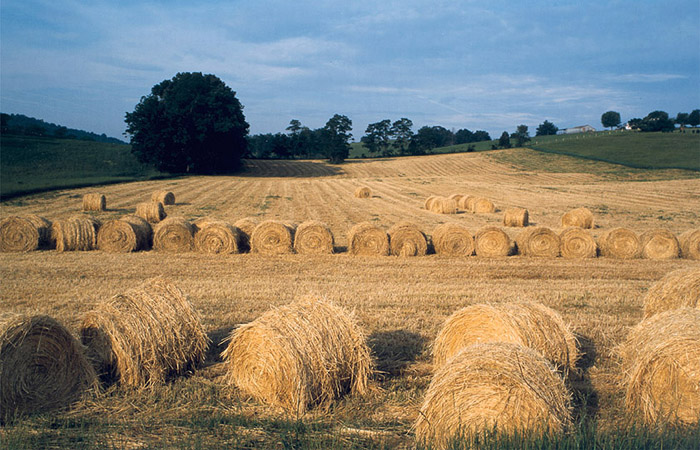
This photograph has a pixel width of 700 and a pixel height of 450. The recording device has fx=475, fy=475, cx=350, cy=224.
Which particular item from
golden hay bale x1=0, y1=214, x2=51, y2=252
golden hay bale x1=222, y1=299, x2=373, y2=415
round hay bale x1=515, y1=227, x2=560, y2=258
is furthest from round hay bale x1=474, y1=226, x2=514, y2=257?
golden hay bale x1=0, y1=214, x2=51, y2=252

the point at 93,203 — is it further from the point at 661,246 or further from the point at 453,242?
the point at 661,246

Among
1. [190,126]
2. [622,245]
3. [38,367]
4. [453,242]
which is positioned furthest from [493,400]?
[190,126]

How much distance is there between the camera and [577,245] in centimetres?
1438

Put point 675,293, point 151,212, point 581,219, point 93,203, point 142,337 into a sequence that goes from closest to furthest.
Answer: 1. point 142,337
2. point 675,293
3. point 581,219
4. point 151,212
5. point 93,203

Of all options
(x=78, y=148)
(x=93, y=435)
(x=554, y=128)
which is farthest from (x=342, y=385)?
(x=554, y=128)

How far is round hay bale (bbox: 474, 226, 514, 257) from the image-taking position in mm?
14297

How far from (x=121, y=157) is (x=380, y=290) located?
53.9 m

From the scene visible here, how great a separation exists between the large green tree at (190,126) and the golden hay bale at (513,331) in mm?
48981

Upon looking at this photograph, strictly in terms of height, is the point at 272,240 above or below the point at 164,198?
below

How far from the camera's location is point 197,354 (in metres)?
6.01

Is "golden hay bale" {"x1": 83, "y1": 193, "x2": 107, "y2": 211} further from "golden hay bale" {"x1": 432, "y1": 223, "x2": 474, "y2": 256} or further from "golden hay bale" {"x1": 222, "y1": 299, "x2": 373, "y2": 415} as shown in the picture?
"golden hay bale" {"x1": 222, "y1": 299, "x2": 373, "y2": 415}

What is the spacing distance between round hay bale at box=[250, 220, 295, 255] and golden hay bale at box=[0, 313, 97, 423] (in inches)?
345

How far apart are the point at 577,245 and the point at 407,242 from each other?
518cm

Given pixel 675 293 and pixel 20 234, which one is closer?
pixel 675 293
